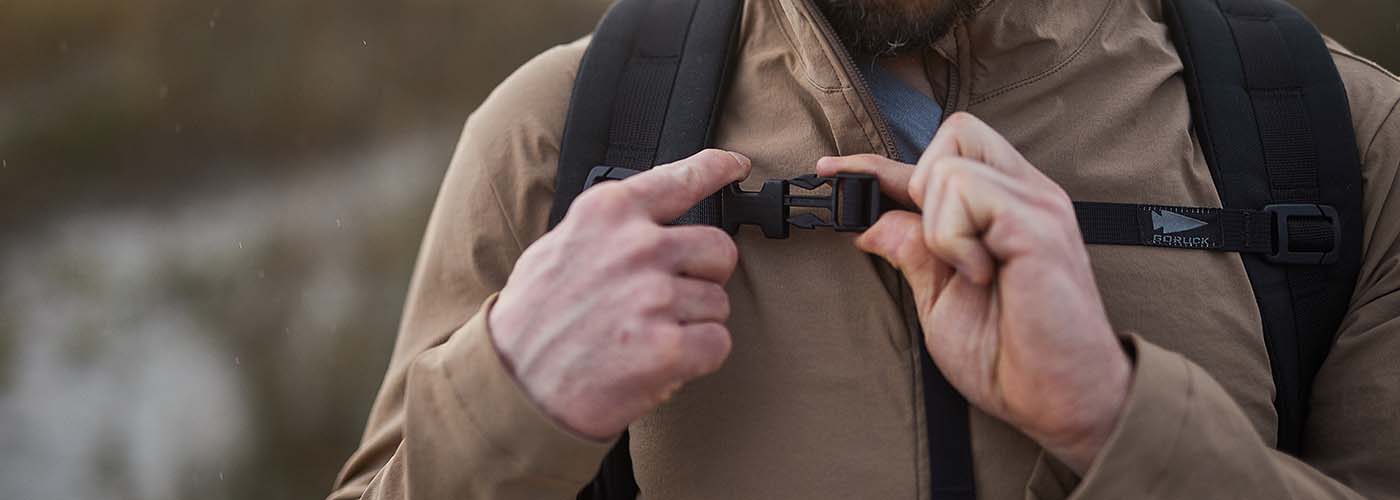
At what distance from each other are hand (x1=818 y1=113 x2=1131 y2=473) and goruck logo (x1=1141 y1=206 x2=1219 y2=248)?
0.28 m

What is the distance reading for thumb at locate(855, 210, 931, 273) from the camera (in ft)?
4.21

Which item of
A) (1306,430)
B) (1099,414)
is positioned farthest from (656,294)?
(1306,430)

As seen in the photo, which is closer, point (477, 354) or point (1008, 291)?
point (1008, 291)

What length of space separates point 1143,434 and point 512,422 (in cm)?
70

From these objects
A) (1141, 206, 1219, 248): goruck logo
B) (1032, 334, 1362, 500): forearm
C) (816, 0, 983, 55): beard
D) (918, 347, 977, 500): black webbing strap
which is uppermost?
(816, 0, 983, 55): beard

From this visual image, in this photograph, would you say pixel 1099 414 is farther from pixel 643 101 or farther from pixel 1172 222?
pixel 643 101

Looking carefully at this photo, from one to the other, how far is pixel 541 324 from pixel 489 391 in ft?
0.33

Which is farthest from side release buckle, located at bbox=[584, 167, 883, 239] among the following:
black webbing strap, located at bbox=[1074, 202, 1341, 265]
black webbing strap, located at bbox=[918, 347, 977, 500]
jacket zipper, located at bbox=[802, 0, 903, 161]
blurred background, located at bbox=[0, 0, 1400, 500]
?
blurred background, located at bbox=[0, 0, 1400, 500]

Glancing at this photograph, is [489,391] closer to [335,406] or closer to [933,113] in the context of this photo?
[933,113]

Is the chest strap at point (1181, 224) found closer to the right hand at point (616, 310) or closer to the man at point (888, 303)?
the man at point (888, 303)

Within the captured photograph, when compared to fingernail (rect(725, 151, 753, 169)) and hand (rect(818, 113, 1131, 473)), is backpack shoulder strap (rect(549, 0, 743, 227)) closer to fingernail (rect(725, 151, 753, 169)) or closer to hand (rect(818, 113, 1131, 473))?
fingernail (rect(725, 151, 753, 169))

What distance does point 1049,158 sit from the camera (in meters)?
1.51

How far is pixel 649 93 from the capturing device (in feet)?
5.08

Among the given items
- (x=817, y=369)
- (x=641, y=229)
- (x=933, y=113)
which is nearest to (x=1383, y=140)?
(x=933, y=113)
